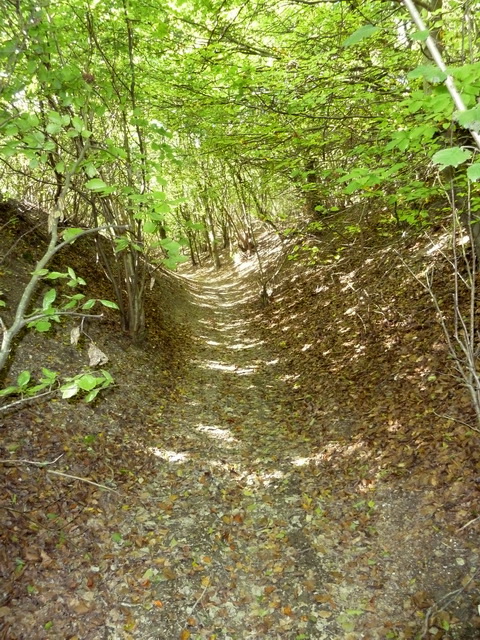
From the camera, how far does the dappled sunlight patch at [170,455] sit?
20.7ft

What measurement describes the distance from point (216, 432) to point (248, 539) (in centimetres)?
240

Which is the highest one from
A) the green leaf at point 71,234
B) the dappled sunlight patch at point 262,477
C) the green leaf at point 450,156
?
the green leaf at point 71,234

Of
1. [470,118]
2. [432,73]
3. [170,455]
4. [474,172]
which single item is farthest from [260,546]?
[432,73]

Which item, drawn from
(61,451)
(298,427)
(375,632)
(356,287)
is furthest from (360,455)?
(356,287)

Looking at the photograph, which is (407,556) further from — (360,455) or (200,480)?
(200,480)

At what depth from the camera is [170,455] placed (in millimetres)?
6406

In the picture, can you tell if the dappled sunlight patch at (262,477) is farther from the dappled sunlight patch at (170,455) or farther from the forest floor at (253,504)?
the dappled sunlight patch at (170,455)

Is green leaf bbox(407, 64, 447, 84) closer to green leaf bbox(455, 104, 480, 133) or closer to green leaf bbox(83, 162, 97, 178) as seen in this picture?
green leaf bbox(455, 104, 480, 133)

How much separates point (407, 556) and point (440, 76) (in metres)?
4.62

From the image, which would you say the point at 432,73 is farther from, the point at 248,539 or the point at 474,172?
the point at 248,539

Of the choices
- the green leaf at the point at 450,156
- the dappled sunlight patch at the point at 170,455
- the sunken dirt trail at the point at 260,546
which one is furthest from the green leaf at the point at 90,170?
the dappled sunlight patch at the point at 170,455

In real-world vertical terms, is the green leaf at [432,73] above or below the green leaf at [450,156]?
above

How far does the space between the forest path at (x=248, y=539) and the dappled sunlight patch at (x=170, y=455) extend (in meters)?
0.02

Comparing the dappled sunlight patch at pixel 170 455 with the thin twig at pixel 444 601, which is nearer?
the thin twig at pixel 444 601
